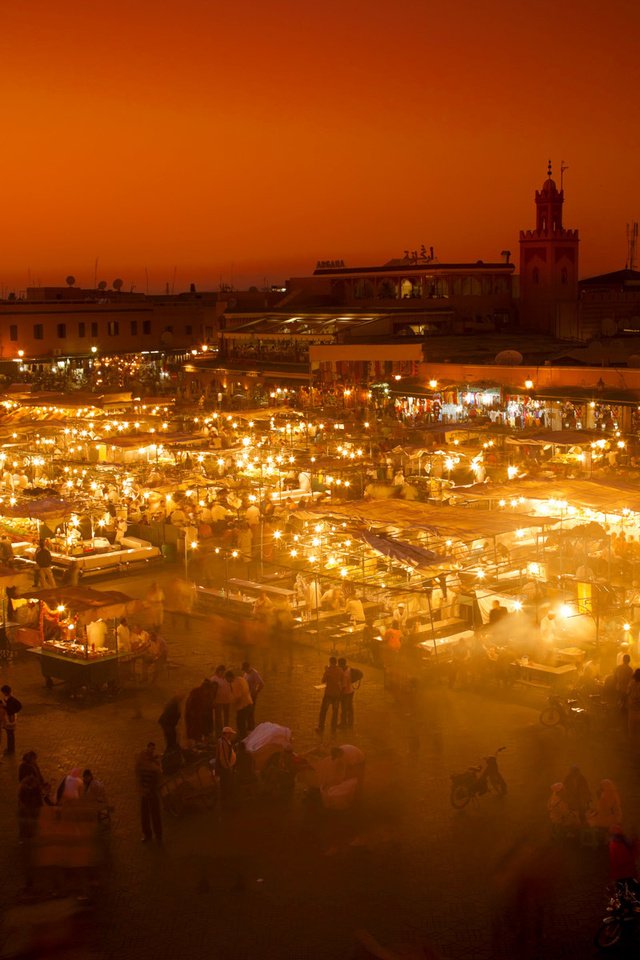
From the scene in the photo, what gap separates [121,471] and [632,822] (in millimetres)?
16797

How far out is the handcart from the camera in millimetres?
9984

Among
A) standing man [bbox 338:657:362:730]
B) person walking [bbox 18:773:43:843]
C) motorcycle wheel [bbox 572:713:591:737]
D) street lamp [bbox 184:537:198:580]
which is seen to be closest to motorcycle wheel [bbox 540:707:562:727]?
motorcycle wheel [bbox 572:713:591:737]

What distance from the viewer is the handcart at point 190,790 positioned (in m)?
9.98

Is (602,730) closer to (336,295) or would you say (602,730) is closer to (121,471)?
(121,471)

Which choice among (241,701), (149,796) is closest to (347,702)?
(241,701)

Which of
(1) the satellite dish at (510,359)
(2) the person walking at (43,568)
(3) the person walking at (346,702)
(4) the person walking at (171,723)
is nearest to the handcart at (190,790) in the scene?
(4) the person walking at (171,723)

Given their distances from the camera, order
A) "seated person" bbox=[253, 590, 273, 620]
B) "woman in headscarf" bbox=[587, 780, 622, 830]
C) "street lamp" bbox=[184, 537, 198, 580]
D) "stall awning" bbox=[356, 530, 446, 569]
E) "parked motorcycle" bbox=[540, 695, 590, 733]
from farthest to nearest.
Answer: "street lamp" bbox=[184, 537, 198, 580] → "seated person" bbox=[253, 590, 273, 620] → "stall awning" bbox=[356, 530, 446, 569] → "parked motorcycle" bbox=[540, 695, 590, 733] → "woman in headscarf" bbox=[587, 780, 622, 830]

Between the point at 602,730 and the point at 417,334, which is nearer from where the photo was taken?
the point at 602,730

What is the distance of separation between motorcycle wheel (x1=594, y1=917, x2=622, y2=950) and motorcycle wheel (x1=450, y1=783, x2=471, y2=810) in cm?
216

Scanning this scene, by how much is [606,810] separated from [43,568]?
1095 cm

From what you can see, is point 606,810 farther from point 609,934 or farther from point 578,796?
point 609,934

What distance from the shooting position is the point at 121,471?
80.4 feet

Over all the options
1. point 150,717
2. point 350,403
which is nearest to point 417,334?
point 350,403

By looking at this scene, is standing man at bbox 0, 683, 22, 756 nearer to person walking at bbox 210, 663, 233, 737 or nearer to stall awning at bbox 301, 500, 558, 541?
person walking at bbox 210, 663, 233, 737
